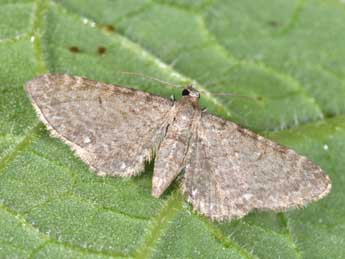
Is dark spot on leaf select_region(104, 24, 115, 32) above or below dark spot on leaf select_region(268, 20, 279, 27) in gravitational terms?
below

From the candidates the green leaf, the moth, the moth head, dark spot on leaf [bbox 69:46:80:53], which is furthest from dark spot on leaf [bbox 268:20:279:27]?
dark spot on leaf [bbox 69:46:80:53]

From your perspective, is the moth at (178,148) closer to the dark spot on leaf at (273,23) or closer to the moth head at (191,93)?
the moth head at (191,93)

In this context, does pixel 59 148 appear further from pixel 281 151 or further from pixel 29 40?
pixel 281 151

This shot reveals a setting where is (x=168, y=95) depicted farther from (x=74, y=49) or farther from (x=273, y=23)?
(x=273, y=23)

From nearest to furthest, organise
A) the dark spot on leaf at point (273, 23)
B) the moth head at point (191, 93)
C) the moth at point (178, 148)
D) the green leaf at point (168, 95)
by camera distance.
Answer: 1. the green leaf at point (168, 95)
2. the moth at point (178, 148)
3. the moth head at point (191, 93)
4. the dark spot on leaf at point (273, 23)

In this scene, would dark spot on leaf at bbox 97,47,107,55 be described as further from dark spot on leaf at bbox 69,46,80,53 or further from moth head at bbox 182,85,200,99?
moth head at bbox 182,85,200,99

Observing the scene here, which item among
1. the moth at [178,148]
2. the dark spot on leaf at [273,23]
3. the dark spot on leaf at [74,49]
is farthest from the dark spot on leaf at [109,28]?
the dark spot on leaf at [273,23]
